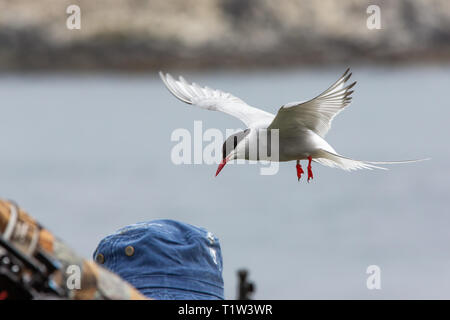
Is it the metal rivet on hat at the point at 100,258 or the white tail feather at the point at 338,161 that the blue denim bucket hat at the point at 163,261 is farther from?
the white tail feather at the point at 338,161

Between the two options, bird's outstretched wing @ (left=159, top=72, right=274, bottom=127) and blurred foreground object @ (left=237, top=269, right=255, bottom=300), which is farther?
blurred foreground object @ (left=237, top=269, right=255, bottom=300)

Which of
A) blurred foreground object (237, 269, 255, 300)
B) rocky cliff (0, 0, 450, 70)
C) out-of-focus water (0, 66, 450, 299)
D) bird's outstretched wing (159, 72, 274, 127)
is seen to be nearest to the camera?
bird's outstretched wing (159, 72, 274, 127)

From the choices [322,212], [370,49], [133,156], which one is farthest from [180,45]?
[322,212]

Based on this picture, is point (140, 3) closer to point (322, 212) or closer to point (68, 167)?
point (68, 167)

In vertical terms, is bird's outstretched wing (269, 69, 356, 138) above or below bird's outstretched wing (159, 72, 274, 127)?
below

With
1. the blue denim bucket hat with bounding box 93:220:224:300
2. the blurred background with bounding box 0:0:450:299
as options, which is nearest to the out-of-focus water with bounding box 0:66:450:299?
the blurred background with bounding box 0:0:450:299

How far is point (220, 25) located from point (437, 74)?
11.9 m

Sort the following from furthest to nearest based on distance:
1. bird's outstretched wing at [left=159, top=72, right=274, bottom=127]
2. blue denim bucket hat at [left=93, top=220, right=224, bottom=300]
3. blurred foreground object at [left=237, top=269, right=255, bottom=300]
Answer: blurred foreground object at [left=237, top=269, right=255, bottom=300], bird's outstretched wing at [left=159, top=72, right=274, bottom=127], blue denim bucket hat at [left=93, top=220, right=224, bottom=300]

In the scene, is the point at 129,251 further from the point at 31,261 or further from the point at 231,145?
the point at 231,145

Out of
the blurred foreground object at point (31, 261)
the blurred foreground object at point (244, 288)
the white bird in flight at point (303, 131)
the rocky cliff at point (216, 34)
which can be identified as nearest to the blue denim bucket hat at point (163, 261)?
the blurred foreground object at point (31, 261)

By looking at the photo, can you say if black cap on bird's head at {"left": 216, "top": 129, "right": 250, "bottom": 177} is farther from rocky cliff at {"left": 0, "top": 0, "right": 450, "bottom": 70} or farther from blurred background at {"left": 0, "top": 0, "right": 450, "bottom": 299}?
rocky cliff at {"left": 0, "top": 0, "right": 450, "bottom": 70}

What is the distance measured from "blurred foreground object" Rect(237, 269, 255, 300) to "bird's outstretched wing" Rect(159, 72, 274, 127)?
0.69 m

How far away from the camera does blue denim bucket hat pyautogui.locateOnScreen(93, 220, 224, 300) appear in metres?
2.00

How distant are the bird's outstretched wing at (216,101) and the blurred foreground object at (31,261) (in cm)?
207
